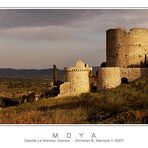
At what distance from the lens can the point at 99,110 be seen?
65.1 ft

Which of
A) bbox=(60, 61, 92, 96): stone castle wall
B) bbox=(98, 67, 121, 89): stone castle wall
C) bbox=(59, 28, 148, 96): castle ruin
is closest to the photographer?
bbox=(60, 61, 92, 96): stone castle wall

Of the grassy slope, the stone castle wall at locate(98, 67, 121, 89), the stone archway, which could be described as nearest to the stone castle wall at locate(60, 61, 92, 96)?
the stone castle wall at locate(98, 67, 121, 89)

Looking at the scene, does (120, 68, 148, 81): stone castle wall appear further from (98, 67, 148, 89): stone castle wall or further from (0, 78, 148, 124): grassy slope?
(0, 78, 148, 124): grassy slope

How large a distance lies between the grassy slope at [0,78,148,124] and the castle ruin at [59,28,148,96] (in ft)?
5.63

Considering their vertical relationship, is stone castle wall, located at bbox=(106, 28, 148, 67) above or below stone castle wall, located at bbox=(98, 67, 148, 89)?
above

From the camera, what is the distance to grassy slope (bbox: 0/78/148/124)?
16312 mm

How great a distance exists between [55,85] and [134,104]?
1278 centimetres

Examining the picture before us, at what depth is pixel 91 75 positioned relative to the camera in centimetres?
3045
